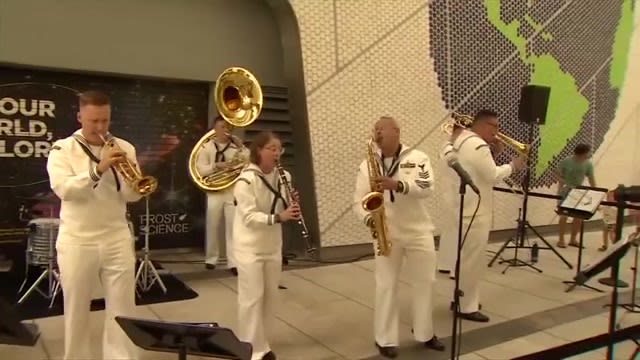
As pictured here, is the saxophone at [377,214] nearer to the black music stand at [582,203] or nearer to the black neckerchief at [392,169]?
the black neckerchief at [392,169]

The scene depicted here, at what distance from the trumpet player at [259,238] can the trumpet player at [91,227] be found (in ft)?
2.55

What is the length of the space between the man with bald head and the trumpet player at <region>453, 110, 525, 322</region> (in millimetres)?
919

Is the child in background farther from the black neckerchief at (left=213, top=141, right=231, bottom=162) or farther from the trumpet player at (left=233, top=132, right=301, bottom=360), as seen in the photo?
the trumpet player at (left=233, top=132, right=301, bottom=360)

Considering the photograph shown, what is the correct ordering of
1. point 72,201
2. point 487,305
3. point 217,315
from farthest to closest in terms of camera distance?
point 487,305, point 217,315, point 72,201

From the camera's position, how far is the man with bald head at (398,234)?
4.18m

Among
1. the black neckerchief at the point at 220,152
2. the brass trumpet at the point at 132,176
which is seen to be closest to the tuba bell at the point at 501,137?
the black neckerchief at the point at 220,152

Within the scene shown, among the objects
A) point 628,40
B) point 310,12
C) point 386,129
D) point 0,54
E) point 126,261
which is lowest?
point 126,261

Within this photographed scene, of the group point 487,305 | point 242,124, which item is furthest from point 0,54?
point 487,305

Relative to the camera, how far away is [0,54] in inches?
249

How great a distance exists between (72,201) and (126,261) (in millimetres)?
511

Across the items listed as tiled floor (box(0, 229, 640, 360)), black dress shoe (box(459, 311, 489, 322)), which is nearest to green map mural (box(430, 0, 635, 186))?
tiled floor (box(0, 229, 640, 360))

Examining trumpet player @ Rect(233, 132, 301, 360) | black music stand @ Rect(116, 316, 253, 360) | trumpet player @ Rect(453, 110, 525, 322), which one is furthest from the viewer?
trumpet player @ Rect(453, 110, 525, 322)

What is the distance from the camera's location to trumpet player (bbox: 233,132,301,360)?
386cm

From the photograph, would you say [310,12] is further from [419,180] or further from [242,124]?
[419,180]
